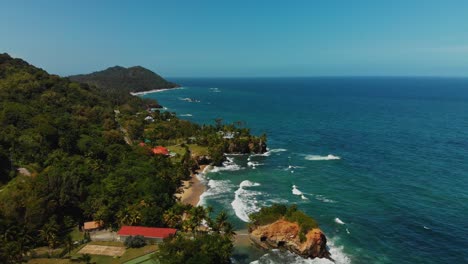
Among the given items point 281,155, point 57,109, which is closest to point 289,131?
point 281,155

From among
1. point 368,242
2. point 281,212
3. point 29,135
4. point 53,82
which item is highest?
point 53,82

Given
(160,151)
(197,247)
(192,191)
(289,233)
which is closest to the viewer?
(197,247)

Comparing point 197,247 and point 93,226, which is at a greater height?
point 197,247

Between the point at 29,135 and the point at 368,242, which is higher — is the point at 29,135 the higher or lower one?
the higher one

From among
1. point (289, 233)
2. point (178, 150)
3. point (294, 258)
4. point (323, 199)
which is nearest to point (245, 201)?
point (323, 199)

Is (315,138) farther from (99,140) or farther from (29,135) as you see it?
(29,135)

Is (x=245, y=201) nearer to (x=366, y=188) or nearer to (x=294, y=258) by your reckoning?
(x=294, y=258)

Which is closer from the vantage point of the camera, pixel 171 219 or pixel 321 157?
pixel 171 219
